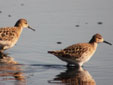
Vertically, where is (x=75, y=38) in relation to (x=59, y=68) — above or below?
above

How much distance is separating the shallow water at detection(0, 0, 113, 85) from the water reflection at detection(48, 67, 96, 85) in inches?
1.1

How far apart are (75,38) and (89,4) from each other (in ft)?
22.6

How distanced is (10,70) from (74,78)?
210cm

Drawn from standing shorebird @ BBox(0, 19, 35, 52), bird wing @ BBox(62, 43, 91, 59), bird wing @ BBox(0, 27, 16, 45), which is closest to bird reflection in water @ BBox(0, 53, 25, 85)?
standing shorebird @ BBox(0, 19, 35, 52)

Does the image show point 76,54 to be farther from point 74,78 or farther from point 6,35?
point 6,35

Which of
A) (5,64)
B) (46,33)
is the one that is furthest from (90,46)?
(46,33)

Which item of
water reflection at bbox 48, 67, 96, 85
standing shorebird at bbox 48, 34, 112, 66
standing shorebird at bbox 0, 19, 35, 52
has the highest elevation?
standing shorebird at bbox 0, 19, 35, 52

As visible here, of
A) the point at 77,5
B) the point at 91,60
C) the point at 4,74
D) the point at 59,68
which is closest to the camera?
the point at 4,74

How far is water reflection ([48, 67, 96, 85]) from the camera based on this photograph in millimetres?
13844

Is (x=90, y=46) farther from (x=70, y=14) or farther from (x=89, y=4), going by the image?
(x=89, y=4)

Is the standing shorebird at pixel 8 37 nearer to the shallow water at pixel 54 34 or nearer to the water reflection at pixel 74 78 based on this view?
the shallow water at pixel 54 34

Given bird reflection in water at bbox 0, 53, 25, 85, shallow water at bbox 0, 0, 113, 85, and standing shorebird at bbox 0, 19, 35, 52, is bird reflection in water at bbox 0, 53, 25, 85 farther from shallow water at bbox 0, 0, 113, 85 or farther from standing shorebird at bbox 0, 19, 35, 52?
standing shorebird at bbox 0, 19, 35, 52

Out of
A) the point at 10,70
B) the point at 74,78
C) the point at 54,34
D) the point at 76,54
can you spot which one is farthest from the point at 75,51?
the point at 54,34

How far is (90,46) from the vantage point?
16.5 m
